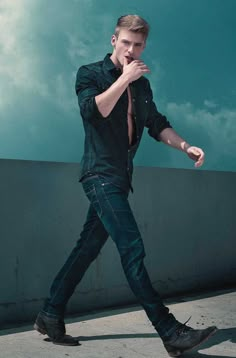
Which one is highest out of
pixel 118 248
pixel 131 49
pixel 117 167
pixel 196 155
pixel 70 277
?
pixel 131 49

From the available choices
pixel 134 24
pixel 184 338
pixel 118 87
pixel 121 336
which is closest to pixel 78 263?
pixel 121 336

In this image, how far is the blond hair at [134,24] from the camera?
300 centimetres

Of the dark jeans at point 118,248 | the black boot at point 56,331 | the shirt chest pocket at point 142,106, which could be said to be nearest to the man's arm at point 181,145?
the shirt chest pocket at point 142,106

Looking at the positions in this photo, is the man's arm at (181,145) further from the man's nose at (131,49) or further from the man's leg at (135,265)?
the man's nose at (131,49)

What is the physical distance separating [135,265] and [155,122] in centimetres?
93

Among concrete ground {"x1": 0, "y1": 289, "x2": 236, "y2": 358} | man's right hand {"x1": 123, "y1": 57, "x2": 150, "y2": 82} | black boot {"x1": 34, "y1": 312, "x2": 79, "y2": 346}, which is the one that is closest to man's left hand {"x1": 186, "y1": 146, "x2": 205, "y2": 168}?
man's right hand {"x1": 123, "y1": 57, "x2": 150, "y2": 82}

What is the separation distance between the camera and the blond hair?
3.00m

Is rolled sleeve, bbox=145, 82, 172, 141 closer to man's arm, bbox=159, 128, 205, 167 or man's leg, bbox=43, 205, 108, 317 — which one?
man's arm, bbox=159, 128, 205, 167

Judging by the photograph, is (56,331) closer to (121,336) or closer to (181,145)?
(121,336)

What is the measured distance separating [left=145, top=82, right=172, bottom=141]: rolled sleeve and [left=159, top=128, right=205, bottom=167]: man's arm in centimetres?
3

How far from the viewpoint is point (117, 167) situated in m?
3.04

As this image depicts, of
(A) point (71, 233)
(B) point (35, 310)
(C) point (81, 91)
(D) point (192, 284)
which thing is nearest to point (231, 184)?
(D) point (192, 284)

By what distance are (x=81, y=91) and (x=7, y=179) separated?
94cm

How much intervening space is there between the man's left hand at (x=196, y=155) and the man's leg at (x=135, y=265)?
1.43 feet
